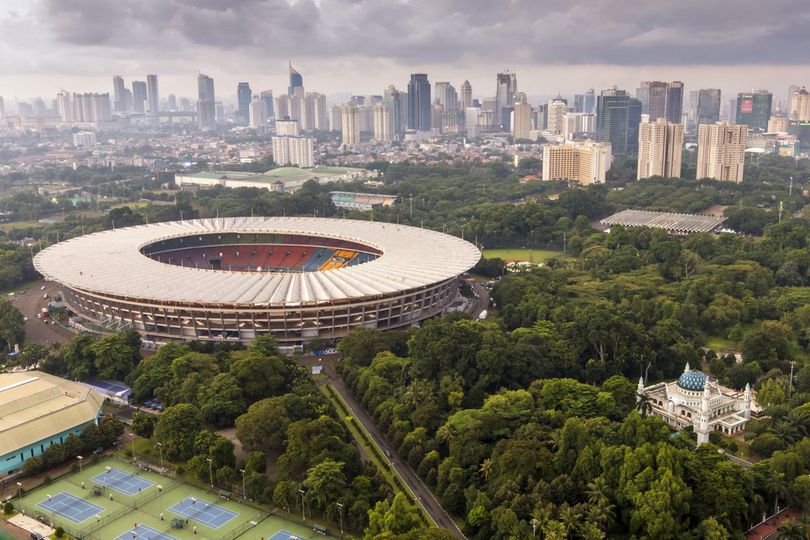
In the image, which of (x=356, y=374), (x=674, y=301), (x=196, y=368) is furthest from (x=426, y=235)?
(x=196, y=368)

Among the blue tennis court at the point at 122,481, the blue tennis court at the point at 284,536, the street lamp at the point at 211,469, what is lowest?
the blue tennis court at the point at 284,536

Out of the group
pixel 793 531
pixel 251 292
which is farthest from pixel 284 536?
pixel 251 292

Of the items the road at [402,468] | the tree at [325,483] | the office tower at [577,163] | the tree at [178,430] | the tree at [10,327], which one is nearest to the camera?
the tree at [325,483]

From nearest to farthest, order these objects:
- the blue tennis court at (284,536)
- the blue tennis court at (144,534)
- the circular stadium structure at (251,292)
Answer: the blue tennis court at (284,536)
the blue tennis court at (144,534)
the circular stadium structure at (251,292)

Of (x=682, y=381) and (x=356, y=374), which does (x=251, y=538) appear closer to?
(x=356, y=374)

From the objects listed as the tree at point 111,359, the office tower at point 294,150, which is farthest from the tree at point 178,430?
the office tower at point 294,150

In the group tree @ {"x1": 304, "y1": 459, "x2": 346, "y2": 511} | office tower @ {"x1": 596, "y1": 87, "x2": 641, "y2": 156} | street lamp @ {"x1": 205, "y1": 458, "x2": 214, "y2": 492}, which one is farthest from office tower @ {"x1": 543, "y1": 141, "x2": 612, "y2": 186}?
tree @ {"x1": 304, "y1": 459, "x2": 346, "y2": 511}

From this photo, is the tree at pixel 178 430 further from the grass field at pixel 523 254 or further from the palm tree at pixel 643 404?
the grass field at pixel 523 254
